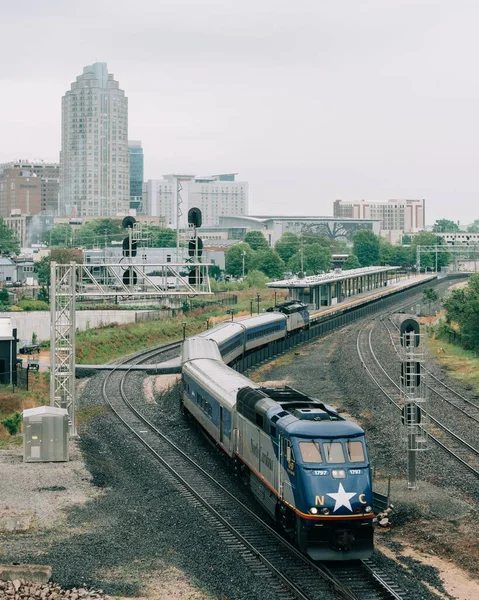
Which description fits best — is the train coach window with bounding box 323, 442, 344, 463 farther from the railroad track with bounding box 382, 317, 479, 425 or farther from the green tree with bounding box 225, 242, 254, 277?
the green tree with bounding box 225, 242, 254, 277

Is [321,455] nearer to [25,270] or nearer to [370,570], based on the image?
[370,570]

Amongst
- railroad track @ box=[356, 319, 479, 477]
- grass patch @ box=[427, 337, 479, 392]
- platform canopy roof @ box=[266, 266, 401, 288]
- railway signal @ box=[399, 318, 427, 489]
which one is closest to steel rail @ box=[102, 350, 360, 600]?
railway signal @ box=[399, 318, 427, 489]

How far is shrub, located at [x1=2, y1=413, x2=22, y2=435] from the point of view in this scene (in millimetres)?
39344

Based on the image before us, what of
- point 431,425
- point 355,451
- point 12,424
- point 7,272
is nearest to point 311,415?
point 355,451

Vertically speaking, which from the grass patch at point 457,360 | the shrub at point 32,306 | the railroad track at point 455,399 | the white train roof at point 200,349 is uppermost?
the white train roof at point 200,349

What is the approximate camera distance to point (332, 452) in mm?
21500

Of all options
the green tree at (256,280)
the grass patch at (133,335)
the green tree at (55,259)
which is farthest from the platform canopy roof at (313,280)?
the green tree at (55,259)

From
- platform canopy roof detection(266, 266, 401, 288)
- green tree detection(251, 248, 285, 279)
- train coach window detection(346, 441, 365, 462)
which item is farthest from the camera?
green tree detection(251, 248, 285, 279)

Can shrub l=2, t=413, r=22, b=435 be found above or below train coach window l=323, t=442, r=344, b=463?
below

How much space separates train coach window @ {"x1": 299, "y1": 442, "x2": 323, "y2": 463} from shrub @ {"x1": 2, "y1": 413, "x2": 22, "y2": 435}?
2105 centimetres

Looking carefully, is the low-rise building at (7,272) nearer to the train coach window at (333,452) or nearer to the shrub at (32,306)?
the shrub at (32,306)

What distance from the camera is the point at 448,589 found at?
2028 centimetres

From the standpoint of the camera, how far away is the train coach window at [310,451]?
21406 millimetres

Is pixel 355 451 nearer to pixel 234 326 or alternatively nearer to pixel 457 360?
pixel 234 326
